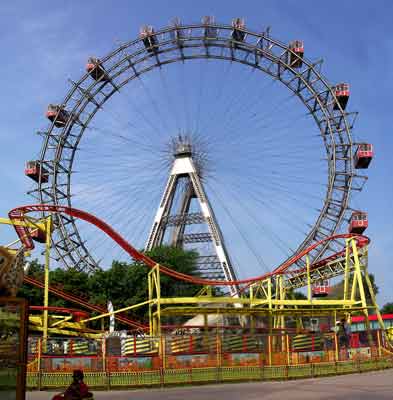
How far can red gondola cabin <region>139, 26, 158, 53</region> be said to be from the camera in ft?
143

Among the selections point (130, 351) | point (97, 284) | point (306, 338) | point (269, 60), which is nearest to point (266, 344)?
point (306, 338)

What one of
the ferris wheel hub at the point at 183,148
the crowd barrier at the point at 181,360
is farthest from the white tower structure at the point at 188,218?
the crowd barrier at the point at 181,360

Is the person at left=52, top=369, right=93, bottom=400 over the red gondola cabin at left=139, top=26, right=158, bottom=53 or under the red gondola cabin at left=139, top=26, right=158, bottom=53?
under

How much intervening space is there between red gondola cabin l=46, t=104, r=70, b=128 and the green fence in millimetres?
32251

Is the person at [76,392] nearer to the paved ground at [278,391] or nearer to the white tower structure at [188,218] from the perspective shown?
the paved ground at [278,391]

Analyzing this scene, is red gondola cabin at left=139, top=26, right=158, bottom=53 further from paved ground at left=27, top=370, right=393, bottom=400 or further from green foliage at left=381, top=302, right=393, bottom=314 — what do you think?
green foliage at left=381, top=302, right=393, bottom=314

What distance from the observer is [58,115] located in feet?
148

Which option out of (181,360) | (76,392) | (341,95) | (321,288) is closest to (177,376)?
(181,360)

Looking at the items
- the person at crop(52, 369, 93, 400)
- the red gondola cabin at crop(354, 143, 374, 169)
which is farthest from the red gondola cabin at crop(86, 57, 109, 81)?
the person at crop(52, 369, 93, 400)

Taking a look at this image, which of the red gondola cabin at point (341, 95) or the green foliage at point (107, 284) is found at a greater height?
the red gondola cabin at point (341, 95)

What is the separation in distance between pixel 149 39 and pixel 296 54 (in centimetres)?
1132

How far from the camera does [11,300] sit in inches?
272

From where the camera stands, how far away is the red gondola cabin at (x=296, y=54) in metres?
41.9

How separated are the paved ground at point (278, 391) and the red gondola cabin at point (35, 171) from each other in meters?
31.9
